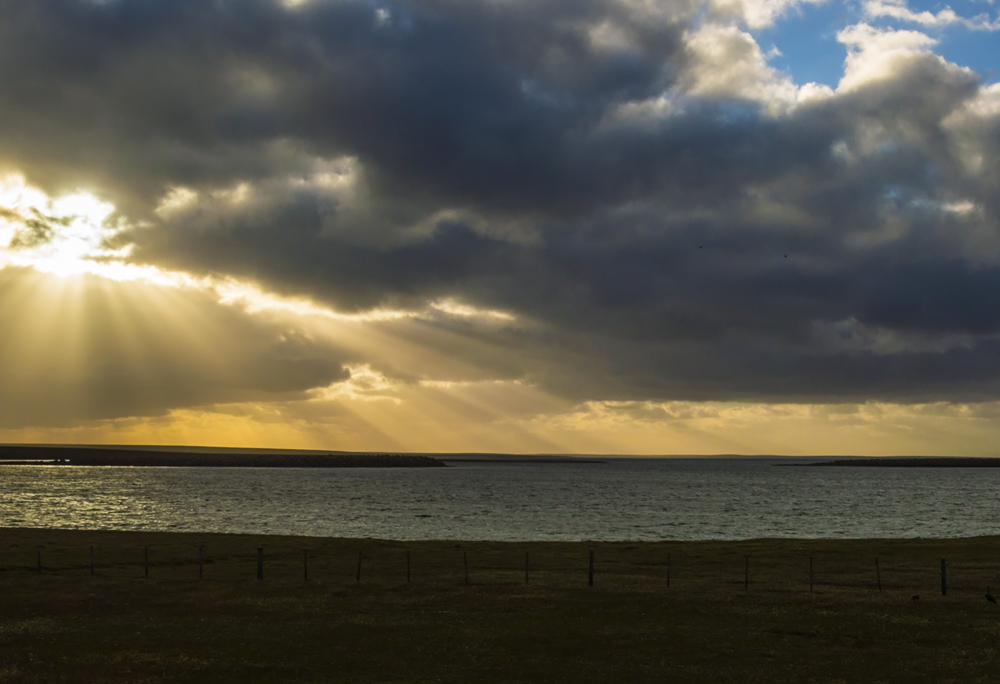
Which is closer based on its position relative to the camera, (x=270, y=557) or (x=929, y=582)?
(x=929, y=582)

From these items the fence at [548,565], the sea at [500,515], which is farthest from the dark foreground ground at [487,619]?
the sea at [500,515]

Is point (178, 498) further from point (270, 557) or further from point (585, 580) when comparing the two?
point (585, 580)

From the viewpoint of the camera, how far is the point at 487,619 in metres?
40.1

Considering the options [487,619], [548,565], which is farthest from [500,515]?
[487,619]

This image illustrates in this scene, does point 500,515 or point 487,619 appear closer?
point 487,619

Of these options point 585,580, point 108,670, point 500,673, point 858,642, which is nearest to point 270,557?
point 585,580

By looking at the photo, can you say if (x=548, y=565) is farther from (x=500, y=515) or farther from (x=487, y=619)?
(x=500, y=515)

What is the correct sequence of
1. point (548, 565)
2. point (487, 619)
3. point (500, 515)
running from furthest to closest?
point (500, 515) → point (548, 565) → point (487, 619)

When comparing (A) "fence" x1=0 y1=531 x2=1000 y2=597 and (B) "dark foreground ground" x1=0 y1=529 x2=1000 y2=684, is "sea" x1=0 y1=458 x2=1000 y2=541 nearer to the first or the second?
(A) "fence" x1=0 y1=531 x2=1000 y2=597

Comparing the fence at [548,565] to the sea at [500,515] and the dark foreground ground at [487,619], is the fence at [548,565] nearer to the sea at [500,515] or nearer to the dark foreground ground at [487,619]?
Answer: the dark foreground ground at [487,619]

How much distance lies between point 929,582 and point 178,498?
504 ft

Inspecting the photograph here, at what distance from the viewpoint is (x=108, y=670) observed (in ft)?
97.6

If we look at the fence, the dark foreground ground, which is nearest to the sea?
the fence

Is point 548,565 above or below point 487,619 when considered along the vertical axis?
below
